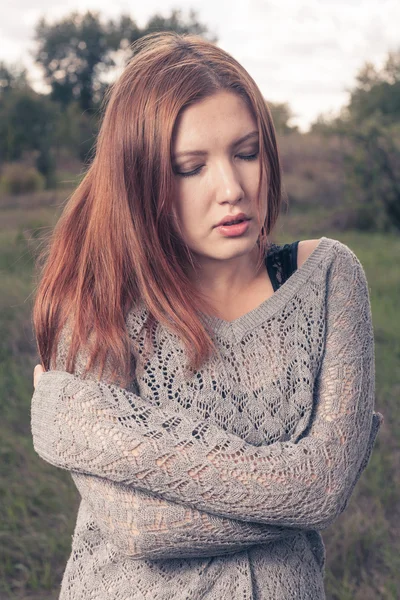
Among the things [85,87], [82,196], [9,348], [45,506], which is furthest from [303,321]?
[85,87]

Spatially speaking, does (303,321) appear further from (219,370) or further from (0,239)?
(0,239)

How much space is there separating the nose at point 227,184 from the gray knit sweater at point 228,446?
29 cm

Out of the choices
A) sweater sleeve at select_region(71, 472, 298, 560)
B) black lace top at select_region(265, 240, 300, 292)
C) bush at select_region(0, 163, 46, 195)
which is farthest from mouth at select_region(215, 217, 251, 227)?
bush at select_region(0, 163, 46, 195)

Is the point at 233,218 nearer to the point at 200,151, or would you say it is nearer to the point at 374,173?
the point at 200,151

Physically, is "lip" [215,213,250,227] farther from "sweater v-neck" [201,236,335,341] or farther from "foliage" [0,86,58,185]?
"foliage" [0,86,58,185]

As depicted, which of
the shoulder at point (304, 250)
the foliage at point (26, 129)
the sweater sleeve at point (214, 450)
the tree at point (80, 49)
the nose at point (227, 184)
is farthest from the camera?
the tree at point (80, 49)

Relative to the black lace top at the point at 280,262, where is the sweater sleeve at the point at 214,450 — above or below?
below

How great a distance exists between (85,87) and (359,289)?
89.5ft

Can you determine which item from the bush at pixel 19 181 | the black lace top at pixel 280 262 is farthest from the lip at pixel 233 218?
the bush at pixel 19 181

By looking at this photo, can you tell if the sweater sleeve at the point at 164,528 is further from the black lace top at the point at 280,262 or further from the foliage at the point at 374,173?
the foliage at the point at 374,173

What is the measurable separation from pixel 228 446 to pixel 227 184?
20.8 inches

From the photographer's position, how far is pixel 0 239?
321 inches

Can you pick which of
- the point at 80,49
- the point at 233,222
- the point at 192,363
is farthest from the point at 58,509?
the point at 80,49

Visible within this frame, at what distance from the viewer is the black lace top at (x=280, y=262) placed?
1.67m
